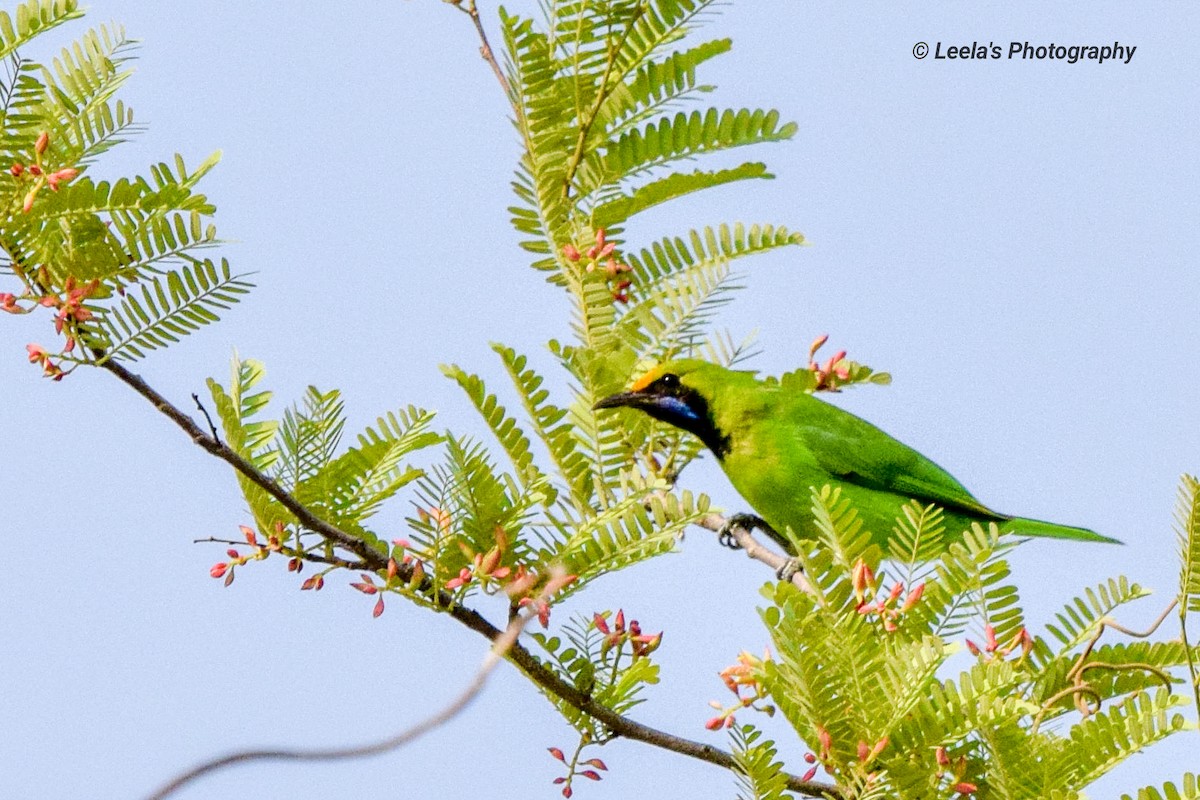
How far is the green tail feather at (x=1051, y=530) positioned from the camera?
6.43 metres

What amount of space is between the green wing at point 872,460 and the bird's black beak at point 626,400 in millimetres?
1965

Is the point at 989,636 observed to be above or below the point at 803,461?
below

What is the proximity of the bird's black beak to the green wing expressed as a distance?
6.45ft

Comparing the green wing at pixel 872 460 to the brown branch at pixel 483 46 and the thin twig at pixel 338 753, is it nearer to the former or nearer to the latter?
the brown branch at pixel 483 46

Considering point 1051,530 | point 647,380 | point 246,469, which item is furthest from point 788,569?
point 1051,530

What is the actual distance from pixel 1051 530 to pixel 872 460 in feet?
2.92

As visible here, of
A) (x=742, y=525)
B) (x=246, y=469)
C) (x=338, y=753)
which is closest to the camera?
(x=338, y=753)

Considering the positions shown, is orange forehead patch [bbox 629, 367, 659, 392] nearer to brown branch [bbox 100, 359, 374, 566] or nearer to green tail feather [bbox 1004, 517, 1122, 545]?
brown branch [bbox 100, 359, 374, 566]

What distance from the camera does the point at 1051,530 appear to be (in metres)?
6.51

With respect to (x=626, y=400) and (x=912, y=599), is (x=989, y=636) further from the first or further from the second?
(x=626, y=400)

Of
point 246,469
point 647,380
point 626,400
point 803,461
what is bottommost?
point 246,469

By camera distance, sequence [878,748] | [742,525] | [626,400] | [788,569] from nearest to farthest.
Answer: [878,748] → [626,400] → [788,569] → [742,525]

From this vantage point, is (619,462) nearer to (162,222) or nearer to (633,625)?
(633,625)

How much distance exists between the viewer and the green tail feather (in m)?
6.43
